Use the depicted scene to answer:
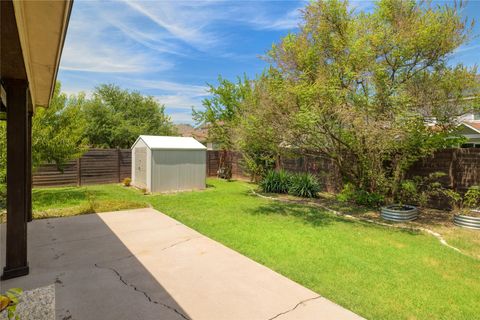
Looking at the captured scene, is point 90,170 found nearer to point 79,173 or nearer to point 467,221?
point 79,173

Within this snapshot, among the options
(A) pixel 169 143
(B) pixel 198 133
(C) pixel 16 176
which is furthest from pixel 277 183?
(B) pixel 198 133

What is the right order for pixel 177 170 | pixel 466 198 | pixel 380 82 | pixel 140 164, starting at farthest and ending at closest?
1. pixel 140 164
2. pixel 177 170
3. pixel 466 198
4. pixel 380 82

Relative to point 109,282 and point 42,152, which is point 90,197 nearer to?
point 42,152

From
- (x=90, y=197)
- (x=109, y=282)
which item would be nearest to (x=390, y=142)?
(x=109, y=282)

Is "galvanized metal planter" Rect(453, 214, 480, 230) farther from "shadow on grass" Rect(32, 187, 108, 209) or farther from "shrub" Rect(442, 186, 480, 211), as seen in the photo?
"shadow on grass" Rect(32, 187, 108, 209)

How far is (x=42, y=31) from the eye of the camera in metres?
2.35

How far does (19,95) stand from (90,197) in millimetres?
6595

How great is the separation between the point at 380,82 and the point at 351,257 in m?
4.37

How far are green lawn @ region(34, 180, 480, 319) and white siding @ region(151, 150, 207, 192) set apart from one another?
2611 millimetres

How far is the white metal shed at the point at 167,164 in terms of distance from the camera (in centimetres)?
1071

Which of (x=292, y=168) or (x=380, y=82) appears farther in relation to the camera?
(x=292, y=168)

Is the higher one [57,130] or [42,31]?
[42,31]

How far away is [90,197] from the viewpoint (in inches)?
369

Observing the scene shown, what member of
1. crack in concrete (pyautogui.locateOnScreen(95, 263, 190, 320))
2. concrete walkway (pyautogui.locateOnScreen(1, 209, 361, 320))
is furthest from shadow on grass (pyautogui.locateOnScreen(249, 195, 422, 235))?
crack in concrete (pyautogui.locateOnScreen(95, 263, 190, 320))
